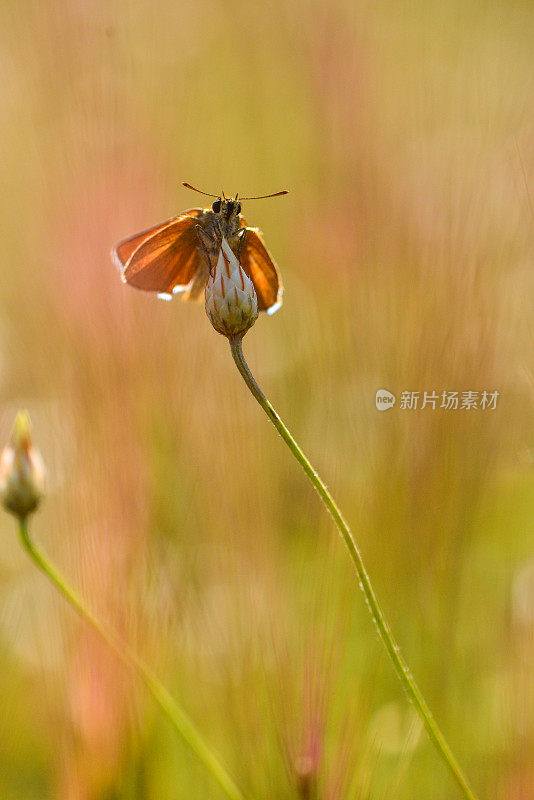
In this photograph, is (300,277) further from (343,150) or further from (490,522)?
(490,522)

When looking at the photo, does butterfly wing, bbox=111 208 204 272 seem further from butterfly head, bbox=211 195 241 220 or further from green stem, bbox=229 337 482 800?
green stem, bbox=229 337 482 800

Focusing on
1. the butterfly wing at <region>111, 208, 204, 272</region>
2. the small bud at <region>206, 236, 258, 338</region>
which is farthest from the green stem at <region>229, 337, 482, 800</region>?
the butterfly wing at <region>111, 208, 204, 272</region>

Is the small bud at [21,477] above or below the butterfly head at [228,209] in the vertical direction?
below

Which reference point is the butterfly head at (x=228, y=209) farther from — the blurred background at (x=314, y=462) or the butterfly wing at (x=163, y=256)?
the blurred background at (x=314, y=462)

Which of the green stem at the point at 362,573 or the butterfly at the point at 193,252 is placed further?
the butterfly at the point at 193,252

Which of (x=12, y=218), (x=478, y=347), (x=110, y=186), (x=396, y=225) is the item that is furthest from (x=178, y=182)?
(x=478, y=347)

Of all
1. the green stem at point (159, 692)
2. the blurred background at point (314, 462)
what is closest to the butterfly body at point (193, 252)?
the blurred background at point (314, 462)

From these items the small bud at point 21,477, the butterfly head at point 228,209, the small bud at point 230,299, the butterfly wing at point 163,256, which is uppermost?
the butterfly head at point 228,209

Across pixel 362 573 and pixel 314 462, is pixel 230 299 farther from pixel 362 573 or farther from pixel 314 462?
pixel 314 462
